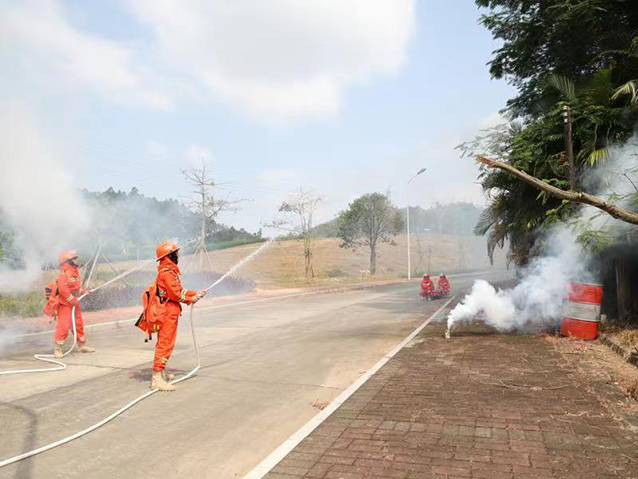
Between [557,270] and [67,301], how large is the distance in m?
10.1

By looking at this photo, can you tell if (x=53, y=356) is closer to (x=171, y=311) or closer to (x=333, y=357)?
(x=171, y=311)

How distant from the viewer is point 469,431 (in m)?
4.34

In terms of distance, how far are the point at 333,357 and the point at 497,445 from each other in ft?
14.6

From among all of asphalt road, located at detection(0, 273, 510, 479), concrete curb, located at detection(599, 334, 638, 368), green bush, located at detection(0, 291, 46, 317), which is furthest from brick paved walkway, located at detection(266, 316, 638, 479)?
green bush, located at detection(0, 291, 46, 317)

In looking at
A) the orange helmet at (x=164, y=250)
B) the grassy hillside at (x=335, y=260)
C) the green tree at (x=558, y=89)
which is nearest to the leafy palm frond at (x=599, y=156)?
the green tree at (x=558, y=89)

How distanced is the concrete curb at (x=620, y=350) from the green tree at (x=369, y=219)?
33023 mm

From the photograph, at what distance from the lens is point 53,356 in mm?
8016

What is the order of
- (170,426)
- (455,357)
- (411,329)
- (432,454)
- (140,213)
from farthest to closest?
(140,213) → (411,329) → (455,357) → (170,426) → (432,454)

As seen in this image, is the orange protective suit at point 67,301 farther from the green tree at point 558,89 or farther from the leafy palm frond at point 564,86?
the leafy palm frond at point 564,86

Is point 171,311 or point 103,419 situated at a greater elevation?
point 171,311

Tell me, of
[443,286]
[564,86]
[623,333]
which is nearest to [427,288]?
[443,286]

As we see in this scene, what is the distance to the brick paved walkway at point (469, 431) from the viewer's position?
11.8 ft

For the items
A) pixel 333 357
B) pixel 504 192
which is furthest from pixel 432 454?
pixel 504 192

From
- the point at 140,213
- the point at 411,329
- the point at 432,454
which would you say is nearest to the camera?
the point at 432,454
